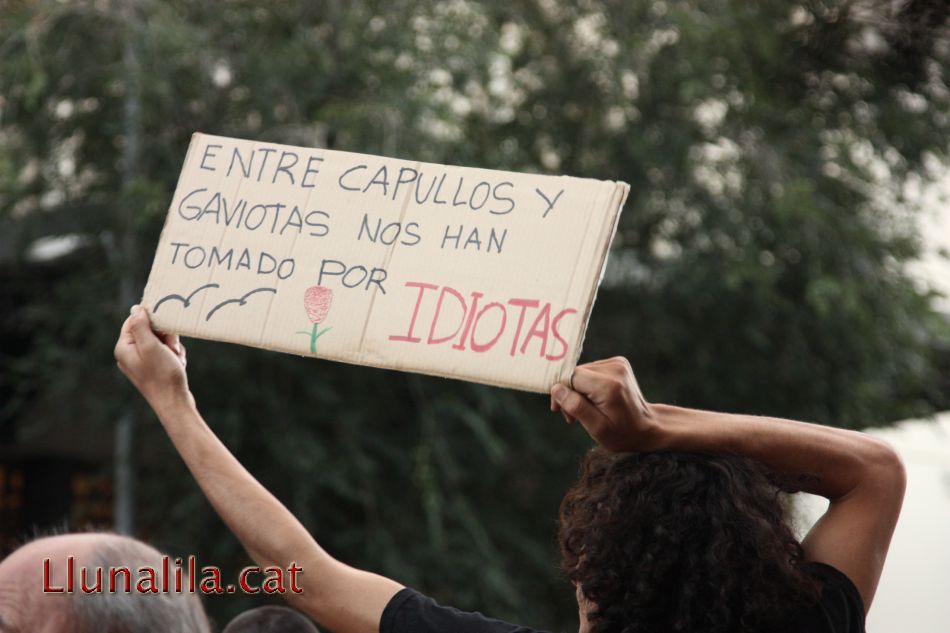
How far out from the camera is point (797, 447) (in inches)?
68.2

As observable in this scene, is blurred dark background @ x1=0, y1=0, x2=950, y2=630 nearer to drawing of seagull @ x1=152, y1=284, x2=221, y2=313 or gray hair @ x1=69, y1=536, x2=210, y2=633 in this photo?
drawing of seagull @ x1=152, y1=284, x2=221, y2=313

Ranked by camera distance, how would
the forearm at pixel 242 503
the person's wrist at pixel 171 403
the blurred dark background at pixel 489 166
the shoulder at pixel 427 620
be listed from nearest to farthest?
the shoulder at pixel 427 620, the forearm at pixel 242 503, the person's wrist at pixel 171 403, the blurred dark background at pixel 489 166

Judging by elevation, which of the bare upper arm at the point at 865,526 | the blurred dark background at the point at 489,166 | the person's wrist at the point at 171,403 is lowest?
the blurred dark background at the point at 489,166

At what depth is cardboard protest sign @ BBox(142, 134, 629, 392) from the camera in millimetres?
1814

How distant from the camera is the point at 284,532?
1.82 meters

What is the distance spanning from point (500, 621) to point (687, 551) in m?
0.27

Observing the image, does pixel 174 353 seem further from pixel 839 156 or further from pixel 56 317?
pixel 839 156

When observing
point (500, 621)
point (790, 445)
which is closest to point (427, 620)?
point (500, 621)

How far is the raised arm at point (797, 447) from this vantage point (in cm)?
159

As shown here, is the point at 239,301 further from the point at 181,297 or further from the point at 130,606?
the point at 130,606

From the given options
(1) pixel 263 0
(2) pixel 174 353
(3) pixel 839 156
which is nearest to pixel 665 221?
(3) pixel 839 156

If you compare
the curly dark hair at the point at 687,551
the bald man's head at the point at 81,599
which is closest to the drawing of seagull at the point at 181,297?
the bald man's head at the point at 81,599

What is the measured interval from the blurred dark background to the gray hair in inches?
158

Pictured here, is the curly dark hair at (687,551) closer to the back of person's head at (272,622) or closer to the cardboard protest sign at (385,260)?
the cardboard protest sign at (385,260)
